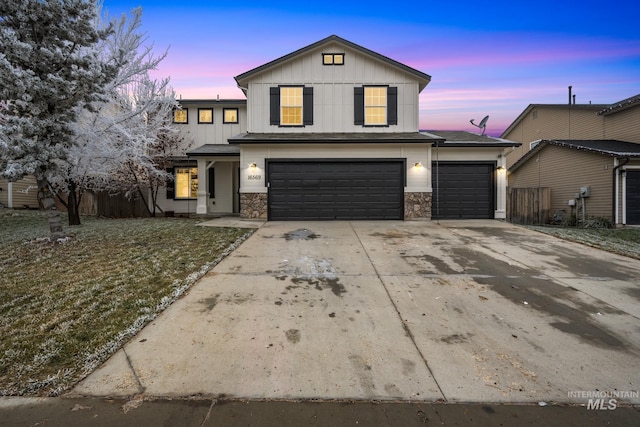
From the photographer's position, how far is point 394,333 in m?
3.43

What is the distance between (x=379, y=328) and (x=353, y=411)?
→ 4.47ft

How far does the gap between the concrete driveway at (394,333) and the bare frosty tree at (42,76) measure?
5.04 meters

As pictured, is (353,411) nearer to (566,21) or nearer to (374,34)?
(374,34)

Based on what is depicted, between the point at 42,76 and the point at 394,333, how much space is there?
8.62 meters

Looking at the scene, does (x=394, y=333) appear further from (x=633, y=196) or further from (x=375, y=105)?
(x=633, y=196)

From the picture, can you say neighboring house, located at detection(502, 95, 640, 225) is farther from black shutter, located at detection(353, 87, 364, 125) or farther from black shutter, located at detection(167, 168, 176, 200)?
black shutter, located at detection(167, 168, 176, 200)

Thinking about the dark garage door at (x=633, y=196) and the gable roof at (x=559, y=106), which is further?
the gable roof at (x=559, y=106)

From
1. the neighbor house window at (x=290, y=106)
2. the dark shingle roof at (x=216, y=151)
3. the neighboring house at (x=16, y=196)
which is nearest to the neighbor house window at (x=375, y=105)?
the neighbor house window at (x=290, y=106)

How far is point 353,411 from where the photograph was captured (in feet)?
7.38

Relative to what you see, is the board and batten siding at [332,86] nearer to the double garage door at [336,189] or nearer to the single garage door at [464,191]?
the double garage door at [336,189]

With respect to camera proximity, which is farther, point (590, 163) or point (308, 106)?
point (590, 163)

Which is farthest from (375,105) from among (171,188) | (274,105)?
(171,188)

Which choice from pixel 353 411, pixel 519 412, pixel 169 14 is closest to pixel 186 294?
pixel 353 411

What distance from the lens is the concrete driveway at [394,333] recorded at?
253cm
